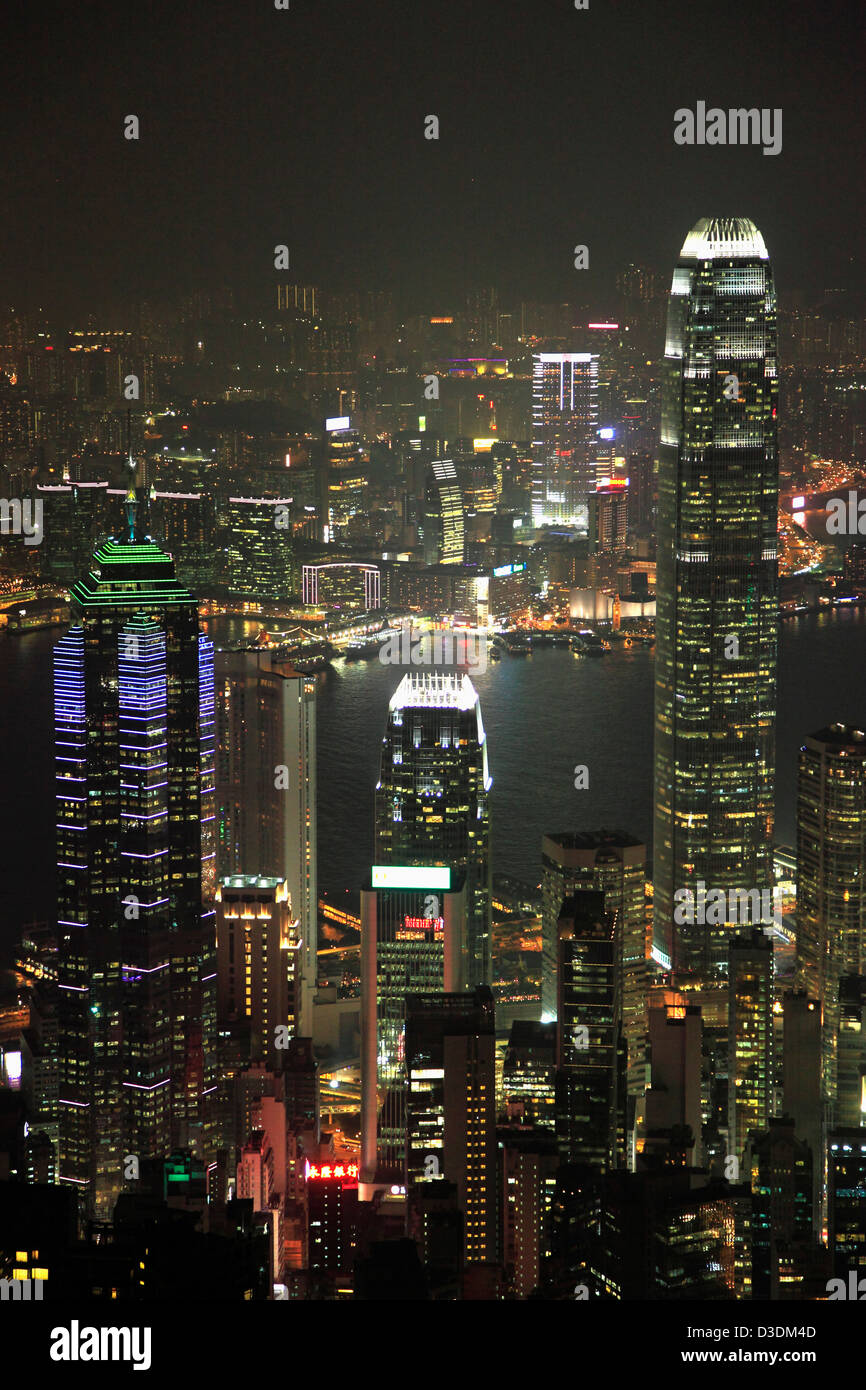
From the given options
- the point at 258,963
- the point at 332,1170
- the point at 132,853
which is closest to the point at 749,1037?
the point at 332,1170

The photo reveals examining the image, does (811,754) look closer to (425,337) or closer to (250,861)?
(250,861)

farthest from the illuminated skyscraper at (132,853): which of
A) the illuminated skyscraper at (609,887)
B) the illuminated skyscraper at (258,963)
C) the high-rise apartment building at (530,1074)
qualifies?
the illuminated skyscraper at (609,887)

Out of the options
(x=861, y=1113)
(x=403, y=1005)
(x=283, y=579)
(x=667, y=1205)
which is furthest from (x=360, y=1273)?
(x=283, y=579)

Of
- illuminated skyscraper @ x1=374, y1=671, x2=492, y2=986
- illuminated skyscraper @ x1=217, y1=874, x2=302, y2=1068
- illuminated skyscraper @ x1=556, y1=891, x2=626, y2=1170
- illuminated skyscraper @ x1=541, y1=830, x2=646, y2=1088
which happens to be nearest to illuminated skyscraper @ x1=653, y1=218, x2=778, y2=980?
illuminated skyscraper @ x1=541, y1=830, x2=646, y2=1088

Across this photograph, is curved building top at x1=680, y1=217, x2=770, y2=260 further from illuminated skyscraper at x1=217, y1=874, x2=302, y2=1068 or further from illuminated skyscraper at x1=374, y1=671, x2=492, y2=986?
illuminated skyscraper at x1=217, y1=874, x2=302, y2=1068

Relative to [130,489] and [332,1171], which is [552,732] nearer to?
[130,489]

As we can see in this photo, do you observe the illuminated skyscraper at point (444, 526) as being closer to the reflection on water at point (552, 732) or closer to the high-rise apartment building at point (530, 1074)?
the reflection on water at point (552, 732)
